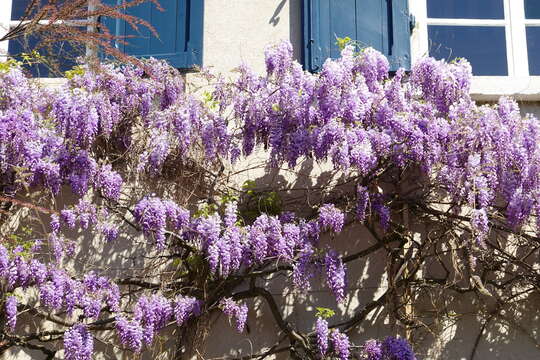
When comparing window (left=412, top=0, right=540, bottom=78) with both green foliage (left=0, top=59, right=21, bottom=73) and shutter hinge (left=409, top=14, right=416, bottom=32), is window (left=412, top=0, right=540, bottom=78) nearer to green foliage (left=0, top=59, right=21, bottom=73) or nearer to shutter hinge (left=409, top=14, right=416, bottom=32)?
shutter hinge (left=409, top=14, right=416, bottom=32)

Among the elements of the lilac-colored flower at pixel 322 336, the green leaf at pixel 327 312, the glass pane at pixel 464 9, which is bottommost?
the lilac-colored flower at pixel 322 336

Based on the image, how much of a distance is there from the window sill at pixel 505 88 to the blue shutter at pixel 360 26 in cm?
53

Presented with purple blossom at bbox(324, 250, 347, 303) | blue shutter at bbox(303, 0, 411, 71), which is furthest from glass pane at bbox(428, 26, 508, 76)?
purple blossom at bbox(324, 250, 347, 303)

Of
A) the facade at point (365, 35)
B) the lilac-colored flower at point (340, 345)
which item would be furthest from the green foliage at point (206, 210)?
the lilac-colored flower at point (340, 345)

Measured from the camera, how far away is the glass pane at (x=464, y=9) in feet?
19.7

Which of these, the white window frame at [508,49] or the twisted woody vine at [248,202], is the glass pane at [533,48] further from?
the twisted woody vine at [248,202]

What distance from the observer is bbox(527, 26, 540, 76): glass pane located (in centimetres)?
592

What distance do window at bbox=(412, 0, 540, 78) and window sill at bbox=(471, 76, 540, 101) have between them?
0.22 meters

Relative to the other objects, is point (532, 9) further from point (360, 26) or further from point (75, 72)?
point (75, 72)

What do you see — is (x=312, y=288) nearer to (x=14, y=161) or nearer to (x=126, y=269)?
(x=126, y=269)

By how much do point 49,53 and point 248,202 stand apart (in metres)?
1.84

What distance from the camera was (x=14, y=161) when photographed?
494 centimetres

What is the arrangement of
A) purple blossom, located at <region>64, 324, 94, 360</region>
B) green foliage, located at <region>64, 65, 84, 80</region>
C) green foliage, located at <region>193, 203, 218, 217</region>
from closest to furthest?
purple blossom, located at <region>64, 324, 94, 360</region>, green foliage, located at <region>193, 203, 218, 217</region>, green foliage, located at <region>64, 65, 84, 80</region>

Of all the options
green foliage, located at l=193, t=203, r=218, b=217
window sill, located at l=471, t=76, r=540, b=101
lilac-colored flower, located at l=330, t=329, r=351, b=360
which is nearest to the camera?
lilac-colored flower, located at l=330, t=329, r=351, b=360
